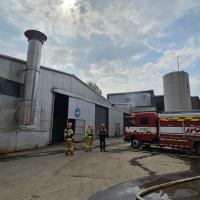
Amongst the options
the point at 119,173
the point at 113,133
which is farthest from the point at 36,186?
the point at 113,133

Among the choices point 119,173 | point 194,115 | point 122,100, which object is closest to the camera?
point 119,173

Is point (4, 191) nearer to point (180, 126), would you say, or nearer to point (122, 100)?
point (180, 126)

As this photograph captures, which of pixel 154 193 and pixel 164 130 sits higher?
pixel 164 130

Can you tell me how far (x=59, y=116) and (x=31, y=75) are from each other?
8.88 metres

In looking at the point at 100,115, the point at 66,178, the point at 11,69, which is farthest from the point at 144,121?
the point at 100,115

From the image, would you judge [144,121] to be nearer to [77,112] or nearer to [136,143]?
[136,143]

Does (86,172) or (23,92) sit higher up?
(23,92)

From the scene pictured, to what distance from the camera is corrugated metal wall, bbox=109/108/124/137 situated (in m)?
31.2

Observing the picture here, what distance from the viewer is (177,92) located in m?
19.7

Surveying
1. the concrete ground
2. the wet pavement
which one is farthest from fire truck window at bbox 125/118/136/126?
the wet pavement

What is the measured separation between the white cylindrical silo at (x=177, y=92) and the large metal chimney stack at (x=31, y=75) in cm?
1246

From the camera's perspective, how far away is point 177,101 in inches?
771

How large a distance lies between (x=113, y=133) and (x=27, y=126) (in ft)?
62.0

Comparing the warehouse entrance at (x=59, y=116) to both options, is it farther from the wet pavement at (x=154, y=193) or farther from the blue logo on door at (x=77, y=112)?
the wet pavement at (x=154, y=193)
